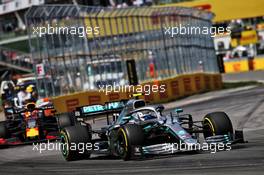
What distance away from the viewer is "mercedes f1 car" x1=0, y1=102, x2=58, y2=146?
15.7 meters

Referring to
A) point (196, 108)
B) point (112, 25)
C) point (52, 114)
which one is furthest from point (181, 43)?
point (52, 114)

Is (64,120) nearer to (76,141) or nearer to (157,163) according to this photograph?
(76,141)

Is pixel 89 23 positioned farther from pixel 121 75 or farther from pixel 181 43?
pixel 181 43

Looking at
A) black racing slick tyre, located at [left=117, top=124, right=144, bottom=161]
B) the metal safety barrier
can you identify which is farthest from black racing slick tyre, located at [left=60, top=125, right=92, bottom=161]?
the metal safety barrier

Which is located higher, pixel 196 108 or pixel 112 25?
pixel 112 25

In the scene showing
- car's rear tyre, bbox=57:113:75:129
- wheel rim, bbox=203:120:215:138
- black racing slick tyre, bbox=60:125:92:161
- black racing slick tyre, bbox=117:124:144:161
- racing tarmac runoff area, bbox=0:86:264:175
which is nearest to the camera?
racing tarmac runoff area, bbox=0:86:264:175

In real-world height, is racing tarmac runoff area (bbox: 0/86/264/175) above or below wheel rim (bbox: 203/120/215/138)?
below

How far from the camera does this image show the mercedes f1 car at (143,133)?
32.5 ft

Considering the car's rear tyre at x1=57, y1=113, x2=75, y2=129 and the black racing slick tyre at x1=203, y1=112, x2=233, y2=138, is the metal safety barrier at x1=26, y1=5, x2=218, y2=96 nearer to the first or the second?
the car's rear tyre at x1=57, y1=113, x2=75, y2=129

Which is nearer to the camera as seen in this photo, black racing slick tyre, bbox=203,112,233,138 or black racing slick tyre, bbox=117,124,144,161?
black racing slick tyre, bbox=117,124,144,161

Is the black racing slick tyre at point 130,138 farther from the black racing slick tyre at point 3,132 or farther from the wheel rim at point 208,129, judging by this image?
the black racing slick tyre at point 3,132

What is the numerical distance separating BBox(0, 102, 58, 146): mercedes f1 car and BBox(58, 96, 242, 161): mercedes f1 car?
13.2ft

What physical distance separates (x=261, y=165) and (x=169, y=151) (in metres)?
2.25

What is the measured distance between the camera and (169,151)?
10070 mm
